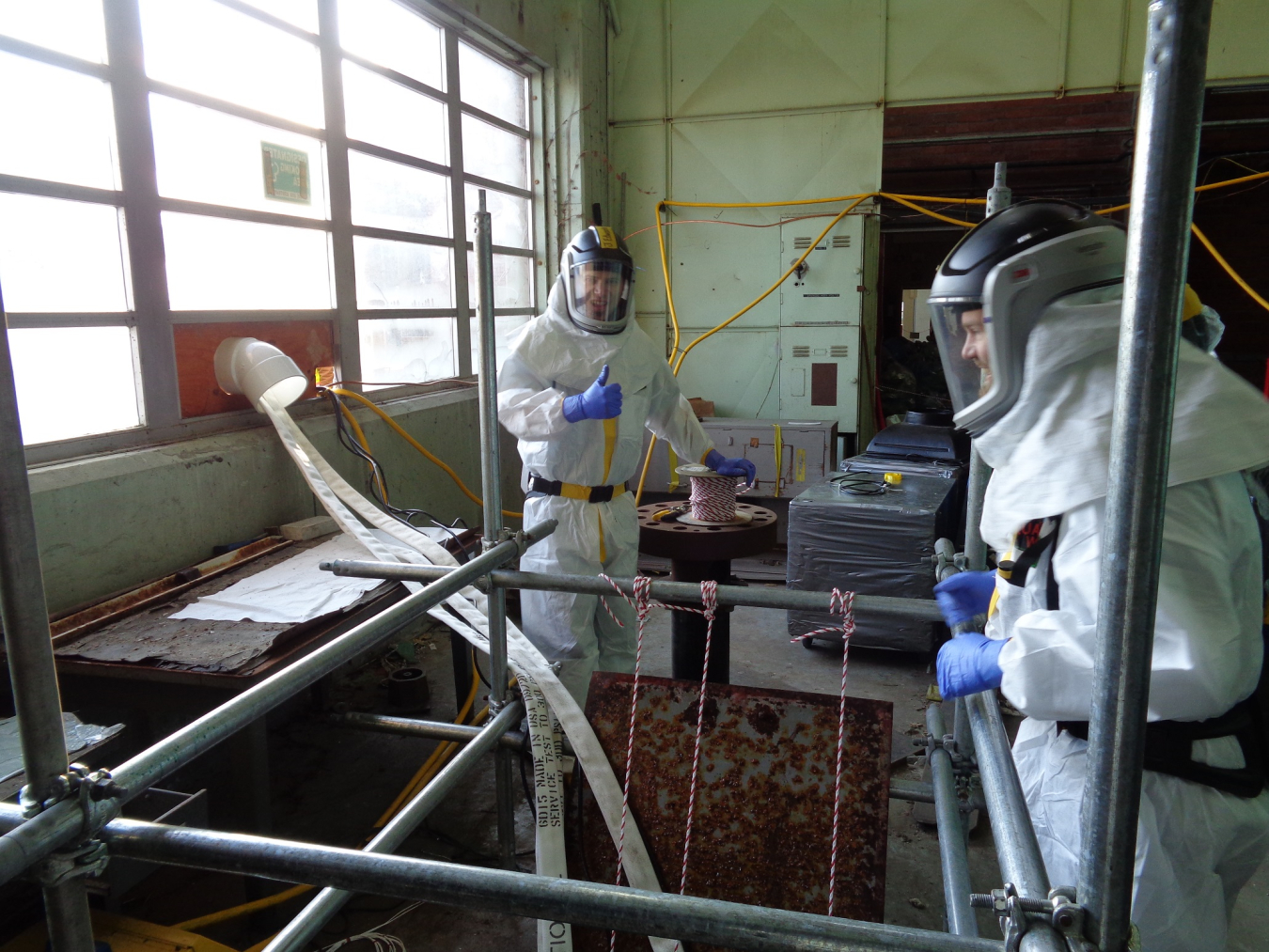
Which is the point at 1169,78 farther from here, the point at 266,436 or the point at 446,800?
the point at 266,436

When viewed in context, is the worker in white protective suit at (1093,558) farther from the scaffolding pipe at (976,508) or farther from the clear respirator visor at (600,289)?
the clear respirator visor at (600,289)

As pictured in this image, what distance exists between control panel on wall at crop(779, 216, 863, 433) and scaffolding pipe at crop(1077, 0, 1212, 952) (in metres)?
5.08

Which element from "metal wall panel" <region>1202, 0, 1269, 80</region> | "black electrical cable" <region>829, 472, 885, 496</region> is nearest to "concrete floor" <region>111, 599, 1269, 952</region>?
"black electrical cable" <region>829, 472, 885, 496</region>

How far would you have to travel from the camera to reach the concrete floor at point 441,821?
2131 millimetres

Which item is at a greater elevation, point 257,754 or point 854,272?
point 854,272

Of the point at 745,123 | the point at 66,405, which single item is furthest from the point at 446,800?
the point at 745,123

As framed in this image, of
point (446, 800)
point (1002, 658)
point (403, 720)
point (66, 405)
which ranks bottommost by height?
point (446, 800)

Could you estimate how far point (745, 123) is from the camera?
18.5ft

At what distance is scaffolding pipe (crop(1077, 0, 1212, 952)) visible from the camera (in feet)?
2.09

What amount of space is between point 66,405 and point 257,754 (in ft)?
4.34

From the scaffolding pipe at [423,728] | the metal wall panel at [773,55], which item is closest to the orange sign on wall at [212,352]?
the scaffolding pipe at [423,728]

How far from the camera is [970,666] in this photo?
116cm

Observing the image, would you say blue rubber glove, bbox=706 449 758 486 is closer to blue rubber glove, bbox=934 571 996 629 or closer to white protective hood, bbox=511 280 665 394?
white protective hood, bbox=511 280 665 394

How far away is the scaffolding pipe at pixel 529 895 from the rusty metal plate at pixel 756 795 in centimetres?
86
